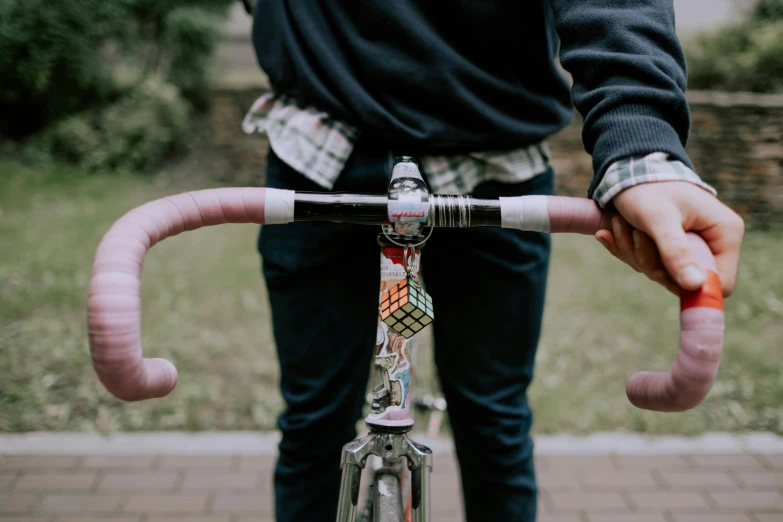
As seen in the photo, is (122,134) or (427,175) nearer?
(427,175)

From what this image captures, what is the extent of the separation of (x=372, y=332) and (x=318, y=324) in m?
0.14

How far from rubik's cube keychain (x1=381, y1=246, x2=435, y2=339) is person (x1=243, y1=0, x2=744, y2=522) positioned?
367mm

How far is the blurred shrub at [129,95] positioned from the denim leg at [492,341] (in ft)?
22.7

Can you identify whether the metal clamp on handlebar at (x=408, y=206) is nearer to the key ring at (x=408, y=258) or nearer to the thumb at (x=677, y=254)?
the key ring at (x=408, y=258)

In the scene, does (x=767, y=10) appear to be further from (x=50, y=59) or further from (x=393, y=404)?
(x=393, y=404)

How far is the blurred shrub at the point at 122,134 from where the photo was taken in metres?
8.59

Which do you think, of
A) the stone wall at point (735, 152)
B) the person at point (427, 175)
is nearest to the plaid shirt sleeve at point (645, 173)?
the person at point (427, 175)

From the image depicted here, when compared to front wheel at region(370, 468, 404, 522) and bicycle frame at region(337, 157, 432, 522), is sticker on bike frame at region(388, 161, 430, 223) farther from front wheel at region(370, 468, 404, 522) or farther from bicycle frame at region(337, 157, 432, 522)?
front wheel at region(370, 468, 404, 522)

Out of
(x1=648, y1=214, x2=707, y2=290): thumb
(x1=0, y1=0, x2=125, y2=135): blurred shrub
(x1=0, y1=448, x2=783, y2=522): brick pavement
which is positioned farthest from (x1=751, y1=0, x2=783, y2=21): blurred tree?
(x1=648, y1=214, x2=707, y2=290): thumb

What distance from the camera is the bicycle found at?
0.84m

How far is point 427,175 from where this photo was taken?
1.46 metres

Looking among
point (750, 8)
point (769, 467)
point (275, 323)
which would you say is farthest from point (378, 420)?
point (750, 8)

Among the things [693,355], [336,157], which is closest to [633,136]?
[693,355]

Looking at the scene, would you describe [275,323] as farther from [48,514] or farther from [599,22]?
[48,514]
